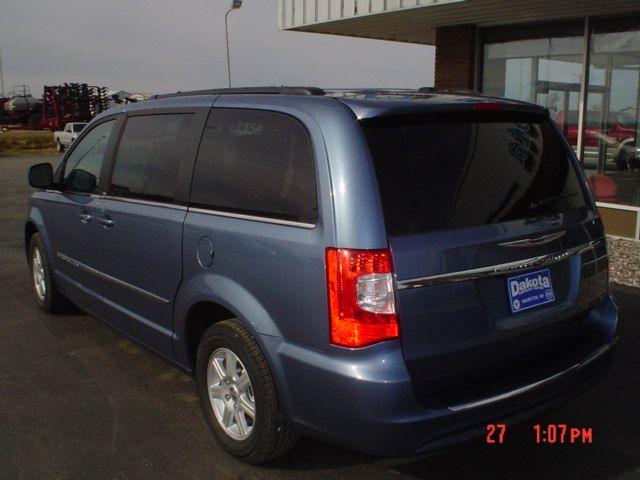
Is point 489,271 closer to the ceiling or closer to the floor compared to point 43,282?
closer to the ceiling

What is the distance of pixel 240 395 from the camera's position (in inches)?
122

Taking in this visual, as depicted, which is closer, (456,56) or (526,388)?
(526,388)

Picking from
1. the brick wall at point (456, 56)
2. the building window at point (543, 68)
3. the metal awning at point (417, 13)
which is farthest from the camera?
the brick wall at point (456, 56)

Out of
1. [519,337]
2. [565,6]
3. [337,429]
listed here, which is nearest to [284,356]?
[337,429]

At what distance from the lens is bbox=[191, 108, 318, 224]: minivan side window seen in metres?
2.77

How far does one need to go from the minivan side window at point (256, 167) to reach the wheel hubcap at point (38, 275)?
2.90m

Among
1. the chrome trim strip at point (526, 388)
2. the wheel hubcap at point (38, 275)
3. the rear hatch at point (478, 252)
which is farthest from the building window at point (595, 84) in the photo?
the wheel hubcap at point (38, 275)

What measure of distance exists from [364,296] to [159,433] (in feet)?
5.48

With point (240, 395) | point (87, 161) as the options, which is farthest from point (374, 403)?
point (87, 161)

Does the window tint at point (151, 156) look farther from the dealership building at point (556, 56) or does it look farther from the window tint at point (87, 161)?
the dealership building at point (556, 56)

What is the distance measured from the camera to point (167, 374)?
14.1 feet
